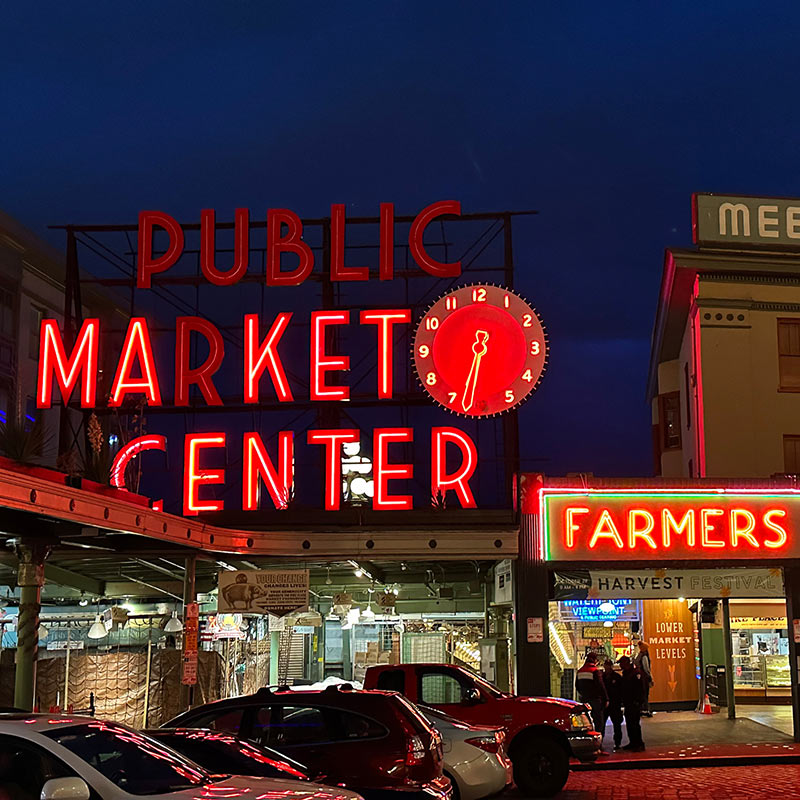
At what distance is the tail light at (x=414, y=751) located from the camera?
11477 mm

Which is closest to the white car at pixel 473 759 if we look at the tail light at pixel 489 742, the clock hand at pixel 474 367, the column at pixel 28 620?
the tail light at pixel 489 742

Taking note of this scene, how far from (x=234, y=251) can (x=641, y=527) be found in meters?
12.9

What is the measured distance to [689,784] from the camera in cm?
1791

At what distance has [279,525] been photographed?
25328 millimetres

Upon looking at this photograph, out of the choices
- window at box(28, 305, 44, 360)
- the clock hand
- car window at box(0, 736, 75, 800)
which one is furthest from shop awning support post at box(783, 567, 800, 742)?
window at box(28, 305, 44, 360)

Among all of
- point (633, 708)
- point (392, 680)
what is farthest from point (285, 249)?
point (392, 680)

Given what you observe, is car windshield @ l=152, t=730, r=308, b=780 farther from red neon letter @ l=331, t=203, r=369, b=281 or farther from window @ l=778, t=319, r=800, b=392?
window @ l=778, t=319, r=800, b=392

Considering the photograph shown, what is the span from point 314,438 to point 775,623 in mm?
13186

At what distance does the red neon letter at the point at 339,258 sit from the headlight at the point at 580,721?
1514cm

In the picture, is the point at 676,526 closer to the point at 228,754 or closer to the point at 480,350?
the point at 480,350

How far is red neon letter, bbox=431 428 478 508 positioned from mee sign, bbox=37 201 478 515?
2cm

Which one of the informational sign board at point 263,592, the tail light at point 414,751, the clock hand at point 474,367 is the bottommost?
the tail light at point 414,751

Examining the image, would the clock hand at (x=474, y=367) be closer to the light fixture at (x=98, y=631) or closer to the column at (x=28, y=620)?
the light fixture at (x=98, y=631)

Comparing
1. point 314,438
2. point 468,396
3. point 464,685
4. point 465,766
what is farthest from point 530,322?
point 465,766
